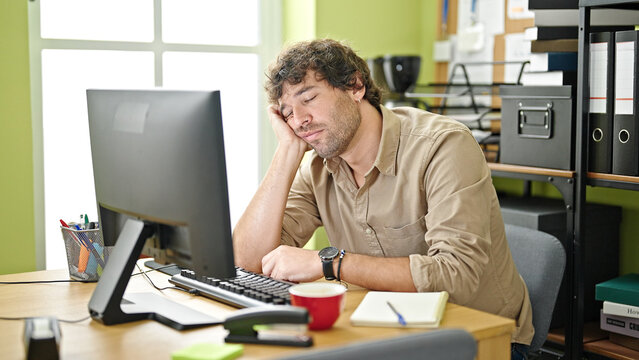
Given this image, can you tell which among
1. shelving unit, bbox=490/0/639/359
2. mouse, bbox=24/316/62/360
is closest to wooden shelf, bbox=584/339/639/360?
shelving unit, bbox=490/0/639/359

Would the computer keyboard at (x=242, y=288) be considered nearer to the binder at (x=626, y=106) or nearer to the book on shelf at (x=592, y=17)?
the binder at (x=626, y=106)

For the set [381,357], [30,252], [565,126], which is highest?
[565,126]

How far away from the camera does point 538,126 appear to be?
235 centimetres

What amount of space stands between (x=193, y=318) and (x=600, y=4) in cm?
146

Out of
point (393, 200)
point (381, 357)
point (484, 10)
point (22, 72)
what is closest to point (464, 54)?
point (484, 10)

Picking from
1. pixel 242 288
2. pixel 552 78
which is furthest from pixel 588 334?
pixel 242 288

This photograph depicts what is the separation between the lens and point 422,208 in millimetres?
1764

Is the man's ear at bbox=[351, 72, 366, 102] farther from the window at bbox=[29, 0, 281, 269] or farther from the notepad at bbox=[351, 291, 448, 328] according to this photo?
the window at bbox=[29, 0, 281, 269]

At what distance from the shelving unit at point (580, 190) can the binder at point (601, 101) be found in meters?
0.02

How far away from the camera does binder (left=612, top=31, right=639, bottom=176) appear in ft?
6.77

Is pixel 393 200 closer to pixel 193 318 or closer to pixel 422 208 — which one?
pixel 422 208

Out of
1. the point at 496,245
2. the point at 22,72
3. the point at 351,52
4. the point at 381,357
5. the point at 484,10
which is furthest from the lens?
the point at 484,10

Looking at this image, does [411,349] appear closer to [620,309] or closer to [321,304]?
[321,304]

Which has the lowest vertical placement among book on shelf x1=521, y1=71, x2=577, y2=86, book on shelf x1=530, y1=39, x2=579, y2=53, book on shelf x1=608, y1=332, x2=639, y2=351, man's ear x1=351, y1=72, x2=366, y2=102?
book on shelf x1=608, y1=332, x2=639, y2=351
